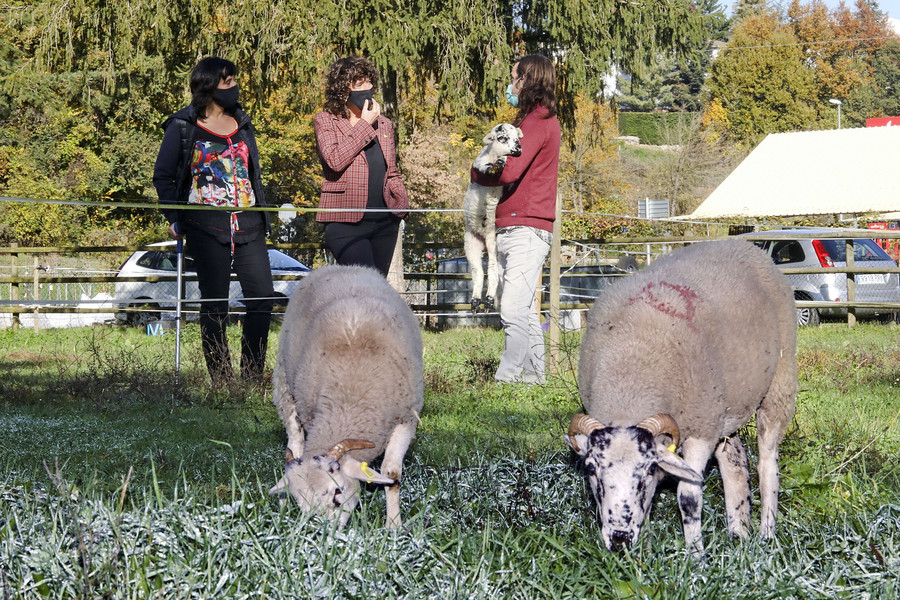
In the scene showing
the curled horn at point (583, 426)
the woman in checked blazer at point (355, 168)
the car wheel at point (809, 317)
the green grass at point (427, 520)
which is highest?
the woman in checked blazer at point (355, 168)

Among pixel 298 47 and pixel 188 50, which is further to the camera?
pixel 188 50

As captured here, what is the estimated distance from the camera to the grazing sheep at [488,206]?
22.3ft

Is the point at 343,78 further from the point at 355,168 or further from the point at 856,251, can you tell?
the point at 856,251

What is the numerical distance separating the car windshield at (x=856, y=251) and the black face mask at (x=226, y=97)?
12921 mm

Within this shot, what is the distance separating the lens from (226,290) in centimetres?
746

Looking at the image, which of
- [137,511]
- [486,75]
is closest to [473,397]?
[137,511]

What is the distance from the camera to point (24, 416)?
6.51 metres

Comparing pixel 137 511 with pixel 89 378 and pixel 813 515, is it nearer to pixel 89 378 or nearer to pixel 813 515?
pixel 813 515

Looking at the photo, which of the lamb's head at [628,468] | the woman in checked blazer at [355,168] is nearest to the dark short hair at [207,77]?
the woman in checked blazer at [355,168]

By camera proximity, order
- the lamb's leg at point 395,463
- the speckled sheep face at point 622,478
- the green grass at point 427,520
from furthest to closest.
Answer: the lamb's leg at point 395,463
the speckled sheep face at point 622,478
the green grass at point 427,520

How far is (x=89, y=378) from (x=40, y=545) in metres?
4.81

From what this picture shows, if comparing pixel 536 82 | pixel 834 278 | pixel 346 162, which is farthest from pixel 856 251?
pixel 346 162

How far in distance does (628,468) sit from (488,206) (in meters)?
4.28

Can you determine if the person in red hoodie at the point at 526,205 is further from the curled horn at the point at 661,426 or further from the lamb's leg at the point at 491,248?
the curled horn at the point at 661,426
